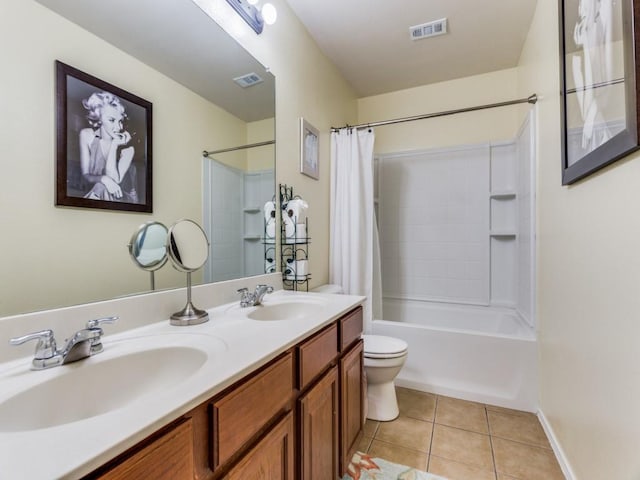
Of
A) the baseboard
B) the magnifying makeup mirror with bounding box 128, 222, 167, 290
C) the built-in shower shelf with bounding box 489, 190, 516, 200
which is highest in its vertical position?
the built-in shower shelf with bounding box 489, 190, 516, 200

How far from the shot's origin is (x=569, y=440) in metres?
1.39

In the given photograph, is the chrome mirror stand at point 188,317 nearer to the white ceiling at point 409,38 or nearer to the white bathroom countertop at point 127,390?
the white bathroom countertop at point 127,390

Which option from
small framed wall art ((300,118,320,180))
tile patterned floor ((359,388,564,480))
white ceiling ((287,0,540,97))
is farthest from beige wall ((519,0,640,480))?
small framed wall art ((300,118,320,180))

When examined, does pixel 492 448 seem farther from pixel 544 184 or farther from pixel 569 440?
pixel 544 184

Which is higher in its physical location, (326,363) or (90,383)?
(90,383)

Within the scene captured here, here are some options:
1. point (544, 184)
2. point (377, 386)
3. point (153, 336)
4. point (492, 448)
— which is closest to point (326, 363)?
point (153, 336)

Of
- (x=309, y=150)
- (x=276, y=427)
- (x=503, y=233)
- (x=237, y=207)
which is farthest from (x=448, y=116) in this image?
(x=276, y=427)

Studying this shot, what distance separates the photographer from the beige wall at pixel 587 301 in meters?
0.90

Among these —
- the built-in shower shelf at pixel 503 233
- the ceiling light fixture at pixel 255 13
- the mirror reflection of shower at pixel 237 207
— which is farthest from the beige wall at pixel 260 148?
the built-in shower shelf at pixel 503 233

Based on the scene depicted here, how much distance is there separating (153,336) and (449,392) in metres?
2.00

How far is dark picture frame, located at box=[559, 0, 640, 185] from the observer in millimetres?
837

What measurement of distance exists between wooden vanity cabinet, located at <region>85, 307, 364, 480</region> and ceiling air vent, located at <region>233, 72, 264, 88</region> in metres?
1.25

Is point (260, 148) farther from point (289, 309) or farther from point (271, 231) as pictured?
point (289, 309)

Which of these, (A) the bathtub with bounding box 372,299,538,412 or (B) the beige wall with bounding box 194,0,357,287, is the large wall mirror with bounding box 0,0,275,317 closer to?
(B) the beige wall with bounding box 194,0,357,287
